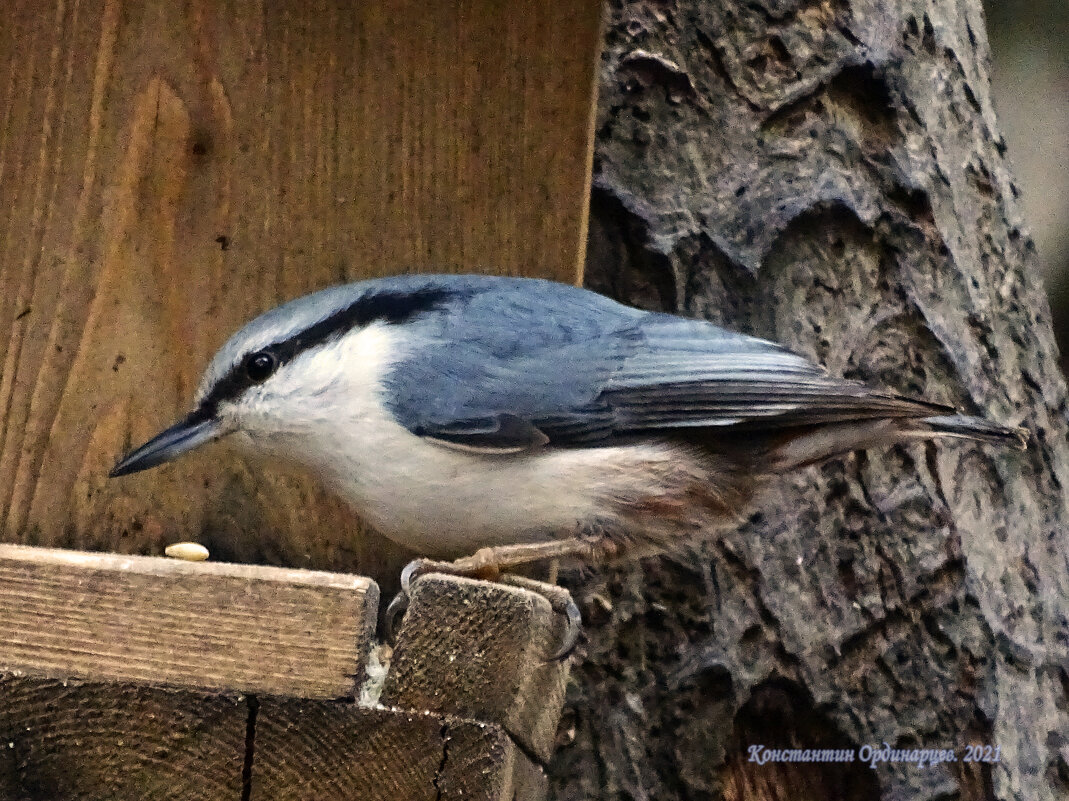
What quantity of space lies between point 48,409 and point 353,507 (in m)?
0.53

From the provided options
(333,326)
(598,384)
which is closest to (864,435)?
(598,384)

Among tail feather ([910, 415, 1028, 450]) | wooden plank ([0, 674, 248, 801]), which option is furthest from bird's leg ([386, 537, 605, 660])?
tail feather ([910, 415, 1028, 450])

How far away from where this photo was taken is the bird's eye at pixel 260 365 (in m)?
1.81

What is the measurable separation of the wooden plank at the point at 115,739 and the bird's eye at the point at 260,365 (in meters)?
0.60

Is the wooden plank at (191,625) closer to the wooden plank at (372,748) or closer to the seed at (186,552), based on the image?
the wooden plank at (372,748)

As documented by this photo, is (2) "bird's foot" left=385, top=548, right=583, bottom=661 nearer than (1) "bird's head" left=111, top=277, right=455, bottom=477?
Yes

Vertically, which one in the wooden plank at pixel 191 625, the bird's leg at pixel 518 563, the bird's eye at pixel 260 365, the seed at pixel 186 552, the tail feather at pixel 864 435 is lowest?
the seed at pixel 186 552

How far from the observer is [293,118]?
198cm

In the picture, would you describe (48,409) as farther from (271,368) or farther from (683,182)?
(683,182)

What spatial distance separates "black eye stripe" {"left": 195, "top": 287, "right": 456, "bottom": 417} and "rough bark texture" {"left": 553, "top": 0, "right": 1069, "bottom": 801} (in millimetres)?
825

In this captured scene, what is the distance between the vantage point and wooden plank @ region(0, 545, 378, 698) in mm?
1316

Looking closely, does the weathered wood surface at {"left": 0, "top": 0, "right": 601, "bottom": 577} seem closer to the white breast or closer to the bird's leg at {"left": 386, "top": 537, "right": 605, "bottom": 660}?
the white breast

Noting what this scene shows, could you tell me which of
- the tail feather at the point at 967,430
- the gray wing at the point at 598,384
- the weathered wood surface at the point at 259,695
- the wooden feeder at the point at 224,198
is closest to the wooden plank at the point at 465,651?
the weathered wood surface at the point at 259,695

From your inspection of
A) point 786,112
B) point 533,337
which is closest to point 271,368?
point 533,337
